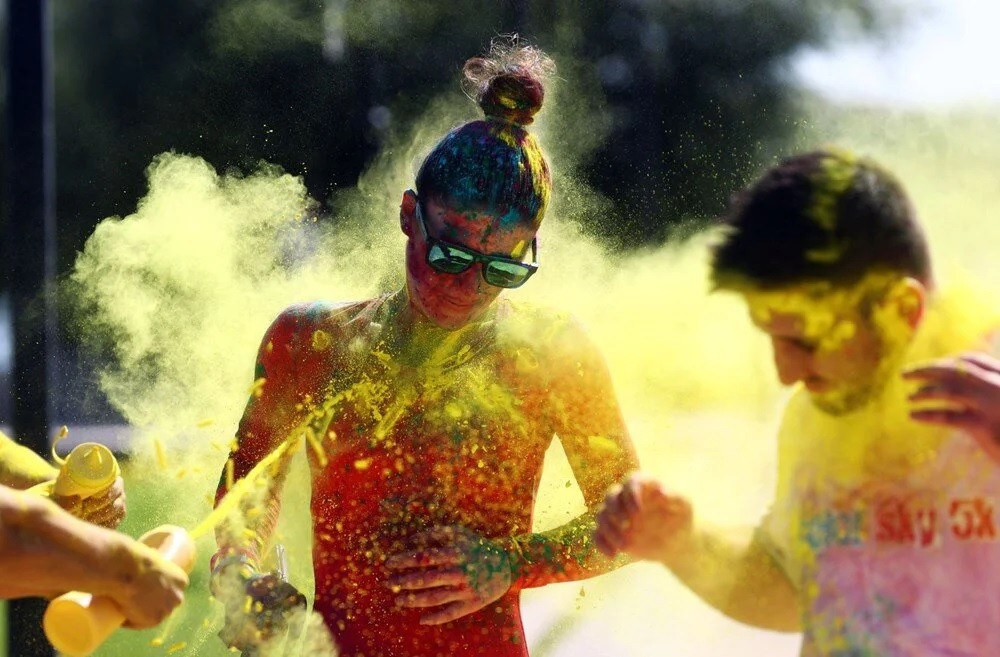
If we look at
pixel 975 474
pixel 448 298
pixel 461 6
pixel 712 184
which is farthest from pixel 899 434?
pixel 461 6

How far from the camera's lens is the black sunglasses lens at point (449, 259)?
2826 millimetres

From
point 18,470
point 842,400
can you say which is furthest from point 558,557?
point 18,470

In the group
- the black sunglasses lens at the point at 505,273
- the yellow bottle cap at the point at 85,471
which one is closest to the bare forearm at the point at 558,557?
the black sunglasses lens at the point at 505,273

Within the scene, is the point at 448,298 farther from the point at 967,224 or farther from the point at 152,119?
the point at 152,119

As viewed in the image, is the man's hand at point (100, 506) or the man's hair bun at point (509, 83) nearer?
the man's hand at point (100, 506)

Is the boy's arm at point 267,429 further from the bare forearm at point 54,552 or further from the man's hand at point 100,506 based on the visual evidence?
the bare forearm at point 54,552

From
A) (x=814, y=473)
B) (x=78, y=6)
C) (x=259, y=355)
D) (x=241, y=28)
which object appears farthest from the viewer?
(x=78, y=6)

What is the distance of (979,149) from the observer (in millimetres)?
3588

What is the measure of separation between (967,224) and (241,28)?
783cm

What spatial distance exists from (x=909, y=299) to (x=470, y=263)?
3.94 ft

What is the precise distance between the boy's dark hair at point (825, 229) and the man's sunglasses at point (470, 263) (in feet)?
2.82

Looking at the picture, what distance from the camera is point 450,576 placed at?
2635 millimetres

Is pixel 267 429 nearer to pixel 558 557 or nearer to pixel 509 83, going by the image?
pixel 558 557

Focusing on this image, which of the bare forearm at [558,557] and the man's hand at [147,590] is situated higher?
the bare forearm at [558,557]
